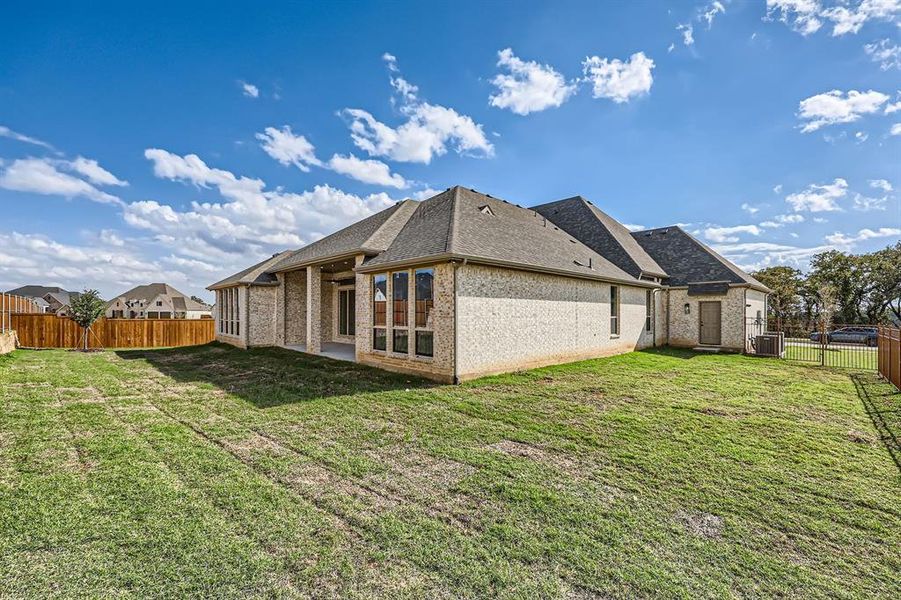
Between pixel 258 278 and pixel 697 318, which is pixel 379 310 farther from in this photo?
pixel 697 318

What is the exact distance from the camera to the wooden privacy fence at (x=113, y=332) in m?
18.6

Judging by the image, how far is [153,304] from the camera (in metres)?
51.4

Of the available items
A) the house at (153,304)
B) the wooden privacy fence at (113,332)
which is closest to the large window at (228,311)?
the wooden privacy fence at (113,332)

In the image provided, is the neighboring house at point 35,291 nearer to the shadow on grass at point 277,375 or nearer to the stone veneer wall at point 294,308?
the stone veneer wall at point 294,308

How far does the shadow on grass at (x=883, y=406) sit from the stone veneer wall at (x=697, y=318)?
5.71 meters

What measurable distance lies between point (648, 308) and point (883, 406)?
1056 centimetres

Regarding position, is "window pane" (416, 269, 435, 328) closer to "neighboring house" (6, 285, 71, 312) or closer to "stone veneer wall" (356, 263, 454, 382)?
"stone veneer wall" (356, 263, 454, 382)

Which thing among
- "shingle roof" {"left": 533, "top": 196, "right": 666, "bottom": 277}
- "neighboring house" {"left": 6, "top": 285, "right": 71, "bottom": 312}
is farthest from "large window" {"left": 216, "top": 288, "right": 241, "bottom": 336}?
"neighboring house" {"left": 6, "top": 285, "right": 71, "bottom": 312}

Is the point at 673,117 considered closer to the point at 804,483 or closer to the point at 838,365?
the point at 838,365

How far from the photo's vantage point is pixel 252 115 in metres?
13.2

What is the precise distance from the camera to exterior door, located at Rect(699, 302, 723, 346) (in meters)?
17.9

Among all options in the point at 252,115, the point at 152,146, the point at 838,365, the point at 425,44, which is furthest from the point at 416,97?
the point at 838,365

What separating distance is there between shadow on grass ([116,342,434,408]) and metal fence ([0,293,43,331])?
5.94m

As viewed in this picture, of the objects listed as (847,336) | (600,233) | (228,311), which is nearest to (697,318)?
(600,233)
